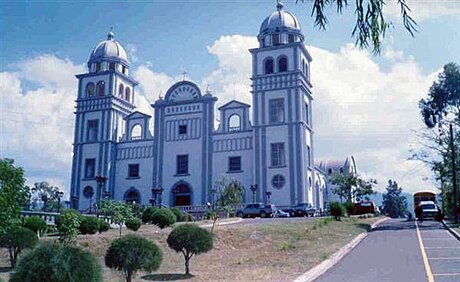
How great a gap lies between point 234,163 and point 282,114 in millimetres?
6774

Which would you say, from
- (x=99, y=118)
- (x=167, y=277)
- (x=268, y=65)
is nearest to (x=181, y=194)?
(x=99, y=118)

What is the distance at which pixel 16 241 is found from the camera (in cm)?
1260

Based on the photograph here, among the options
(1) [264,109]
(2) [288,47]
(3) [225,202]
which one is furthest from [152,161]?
(3) [225,202]

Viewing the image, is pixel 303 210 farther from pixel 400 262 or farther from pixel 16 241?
pixel 16 241

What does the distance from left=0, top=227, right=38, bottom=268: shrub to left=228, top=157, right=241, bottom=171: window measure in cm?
3512

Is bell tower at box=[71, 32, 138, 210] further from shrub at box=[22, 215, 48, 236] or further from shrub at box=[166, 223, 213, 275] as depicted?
shrub at box=[166, 223, 213, 275]

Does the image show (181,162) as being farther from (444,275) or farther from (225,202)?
(444,275)

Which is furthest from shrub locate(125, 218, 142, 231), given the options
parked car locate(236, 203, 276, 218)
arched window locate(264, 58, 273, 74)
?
arched window locate(264, 58, 273, 74)

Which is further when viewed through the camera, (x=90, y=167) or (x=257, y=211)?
(x=90, y=167)

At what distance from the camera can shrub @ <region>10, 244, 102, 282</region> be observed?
253 inches

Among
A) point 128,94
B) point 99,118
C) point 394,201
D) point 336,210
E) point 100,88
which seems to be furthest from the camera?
point 394,201

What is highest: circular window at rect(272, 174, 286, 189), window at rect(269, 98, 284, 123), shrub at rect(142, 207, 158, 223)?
window at rect(269, 98, 284, 123)

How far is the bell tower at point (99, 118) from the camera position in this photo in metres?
52.4

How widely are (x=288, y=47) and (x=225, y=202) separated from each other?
27829 millimetres
